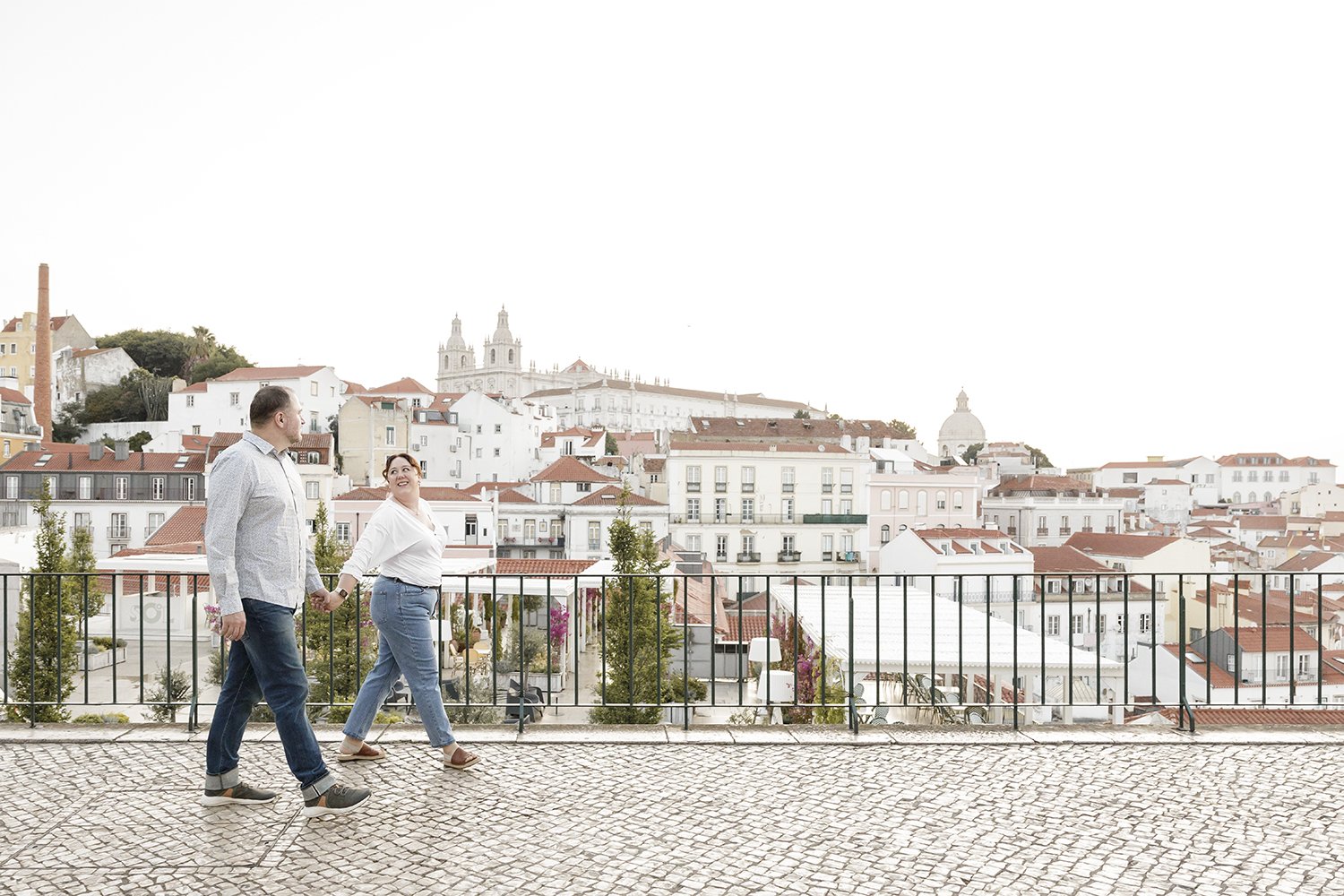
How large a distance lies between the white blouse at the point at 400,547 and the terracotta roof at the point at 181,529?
42098 millimetres

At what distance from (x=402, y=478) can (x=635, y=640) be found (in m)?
7.87

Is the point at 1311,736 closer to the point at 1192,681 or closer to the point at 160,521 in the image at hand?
the point at 1192,681

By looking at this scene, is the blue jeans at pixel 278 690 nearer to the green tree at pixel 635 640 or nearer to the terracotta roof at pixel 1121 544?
the green tree at pixel 635 640

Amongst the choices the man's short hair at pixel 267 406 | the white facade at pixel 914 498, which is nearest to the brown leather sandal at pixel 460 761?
the man's short hair at pixel 267 406

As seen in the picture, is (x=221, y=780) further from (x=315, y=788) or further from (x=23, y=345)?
(x=23, y=345)

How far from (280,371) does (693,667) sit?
179 ft

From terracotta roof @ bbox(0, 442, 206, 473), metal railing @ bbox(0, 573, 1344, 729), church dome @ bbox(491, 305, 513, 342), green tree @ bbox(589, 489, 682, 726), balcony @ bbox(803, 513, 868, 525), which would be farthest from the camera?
church dome @ bbox(491, 305, 513, 342)

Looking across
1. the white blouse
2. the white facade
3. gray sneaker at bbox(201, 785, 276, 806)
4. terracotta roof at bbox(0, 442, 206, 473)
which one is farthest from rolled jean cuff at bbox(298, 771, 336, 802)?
the white facade

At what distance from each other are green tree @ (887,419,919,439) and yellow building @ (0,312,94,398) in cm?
7551

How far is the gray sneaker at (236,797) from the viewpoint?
168 inches

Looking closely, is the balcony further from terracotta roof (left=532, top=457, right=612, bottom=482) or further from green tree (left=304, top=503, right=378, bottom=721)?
green tree (left=304, top=503, right=378, bottom=721)

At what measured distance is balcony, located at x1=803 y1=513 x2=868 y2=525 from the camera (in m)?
Result: 52.4

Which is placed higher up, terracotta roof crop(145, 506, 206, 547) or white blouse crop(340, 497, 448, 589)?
white blouse crop(340, 497, 448, 589)

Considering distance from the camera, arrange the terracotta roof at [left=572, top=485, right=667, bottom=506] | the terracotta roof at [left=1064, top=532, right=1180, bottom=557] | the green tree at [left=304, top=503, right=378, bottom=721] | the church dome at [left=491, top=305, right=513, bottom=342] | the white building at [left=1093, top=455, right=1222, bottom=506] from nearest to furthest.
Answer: the green tree at [left=304, top=503, right=378, bottom=721], the terracotta roof at [left=572, top=485, right=667, bottom=506], the terracotta roof at [left=1064, top=532, right=1180, bottom=557], the white building at [left=1093, top=455, right=1222, bottom=506], the church dome at [left=491, top=305, right=513, bottom=342]
